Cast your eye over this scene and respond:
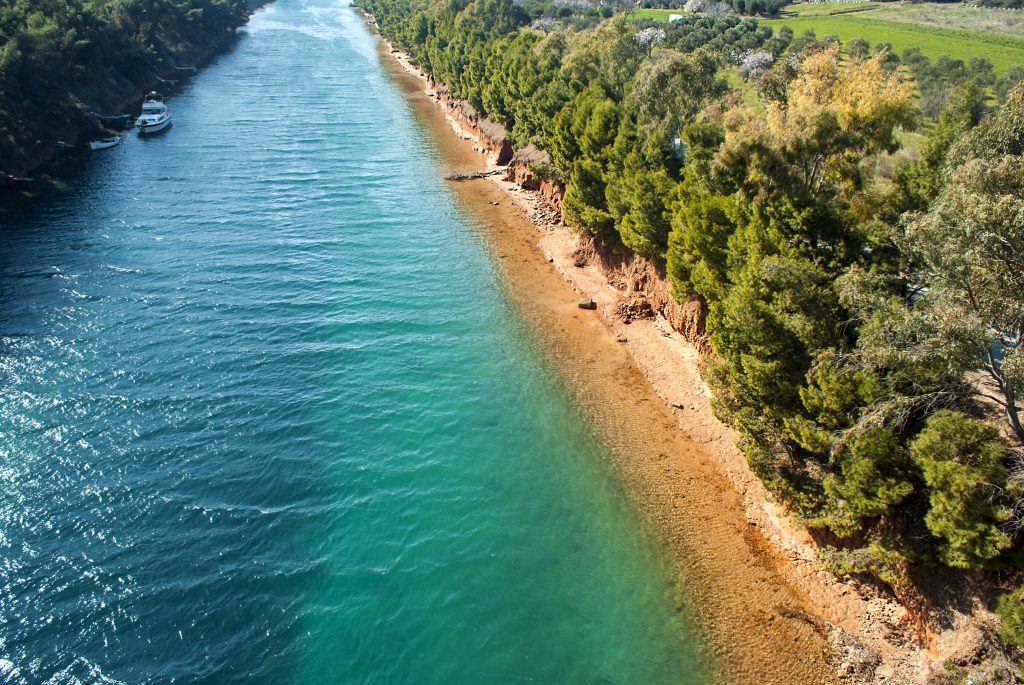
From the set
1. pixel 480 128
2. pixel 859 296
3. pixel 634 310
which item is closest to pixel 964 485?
pixel 859 296

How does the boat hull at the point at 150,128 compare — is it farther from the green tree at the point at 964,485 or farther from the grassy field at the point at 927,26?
the grassy field at the point at 927,26

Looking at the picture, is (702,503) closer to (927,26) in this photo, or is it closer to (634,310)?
(634,310)

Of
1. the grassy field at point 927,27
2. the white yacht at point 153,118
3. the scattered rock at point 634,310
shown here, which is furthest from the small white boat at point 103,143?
the grassy field at point 927,27

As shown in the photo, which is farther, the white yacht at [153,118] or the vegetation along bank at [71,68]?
the white yacht at [153,118]

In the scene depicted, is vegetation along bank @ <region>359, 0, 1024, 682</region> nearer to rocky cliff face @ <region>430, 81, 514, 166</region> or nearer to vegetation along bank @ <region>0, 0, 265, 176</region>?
rocky cliff face @ <region>430, 81, 514, 166</region>

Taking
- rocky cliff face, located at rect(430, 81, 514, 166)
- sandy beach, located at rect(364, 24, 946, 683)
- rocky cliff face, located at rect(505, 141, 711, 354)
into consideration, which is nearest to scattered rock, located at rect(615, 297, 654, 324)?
rocky cliff face, located at rect(505, 141, 711, 354)

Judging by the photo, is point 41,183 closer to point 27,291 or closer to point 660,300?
point 27,291

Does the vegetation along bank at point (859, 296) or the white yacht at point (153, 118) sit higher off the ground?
the vegetation along bank at point (859, 296)
